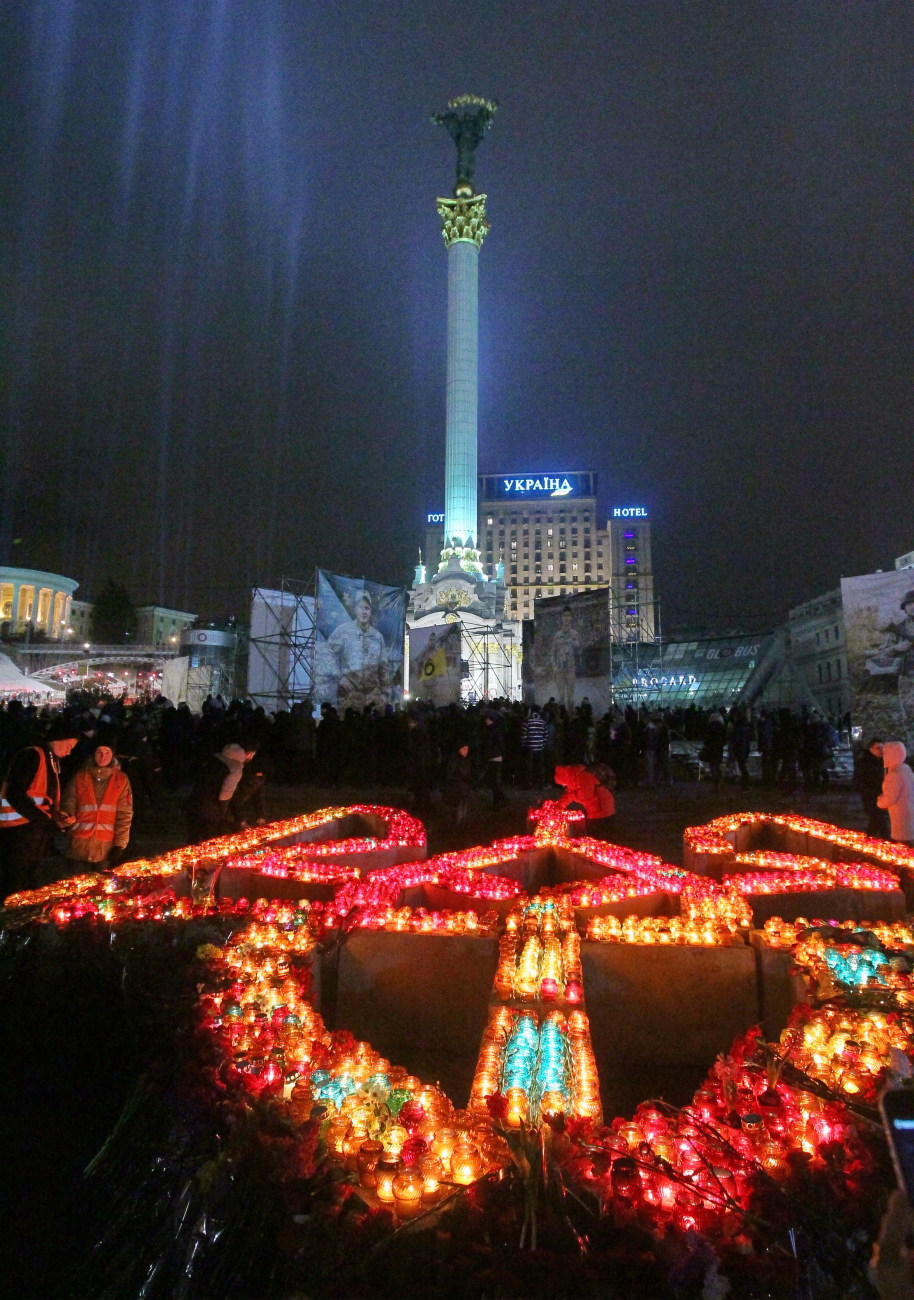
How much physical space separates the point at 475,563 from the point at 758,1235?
161 ft

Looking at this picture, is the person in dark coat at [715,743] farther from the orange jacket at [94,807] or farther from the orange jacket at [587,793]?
the orange jacket at [94,807]

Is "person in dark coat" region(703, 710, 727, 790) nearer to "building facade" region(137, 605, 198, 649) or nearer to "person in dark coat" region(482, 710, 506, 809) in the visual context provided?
"person in dark coat" region(482, 710, 506, 809)

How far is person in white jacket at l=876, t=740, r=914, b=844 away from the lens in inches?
260

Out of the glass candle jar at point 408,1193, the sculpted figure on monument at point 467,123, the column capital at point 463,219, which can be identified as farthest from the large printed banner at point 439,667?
the sculpted figure on monument at point 467,123

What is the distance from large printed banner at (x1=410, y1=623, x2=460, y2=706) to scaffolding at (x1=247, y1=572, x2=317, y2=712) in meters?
3.20

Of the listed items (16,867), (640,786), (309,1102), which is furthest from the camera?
(640,786)

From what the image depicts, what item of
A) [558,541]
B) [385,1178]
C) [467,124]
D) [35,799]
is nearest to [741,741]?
[35,799]

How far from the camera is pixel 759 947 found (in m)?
4.14

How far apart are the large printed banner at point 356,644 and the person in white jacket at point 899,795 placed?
13.2m

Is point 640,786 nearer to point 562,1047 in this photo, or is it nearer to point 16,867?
point 16,867

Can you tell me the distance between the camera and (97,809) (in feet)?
19.3

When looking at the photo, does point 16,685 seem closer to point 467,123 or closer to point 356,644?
point 356,644

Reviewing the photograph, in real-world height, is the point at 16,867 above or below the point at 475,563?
below

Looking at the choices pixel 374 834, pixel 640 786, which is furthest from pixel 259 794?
pixel 640 786
